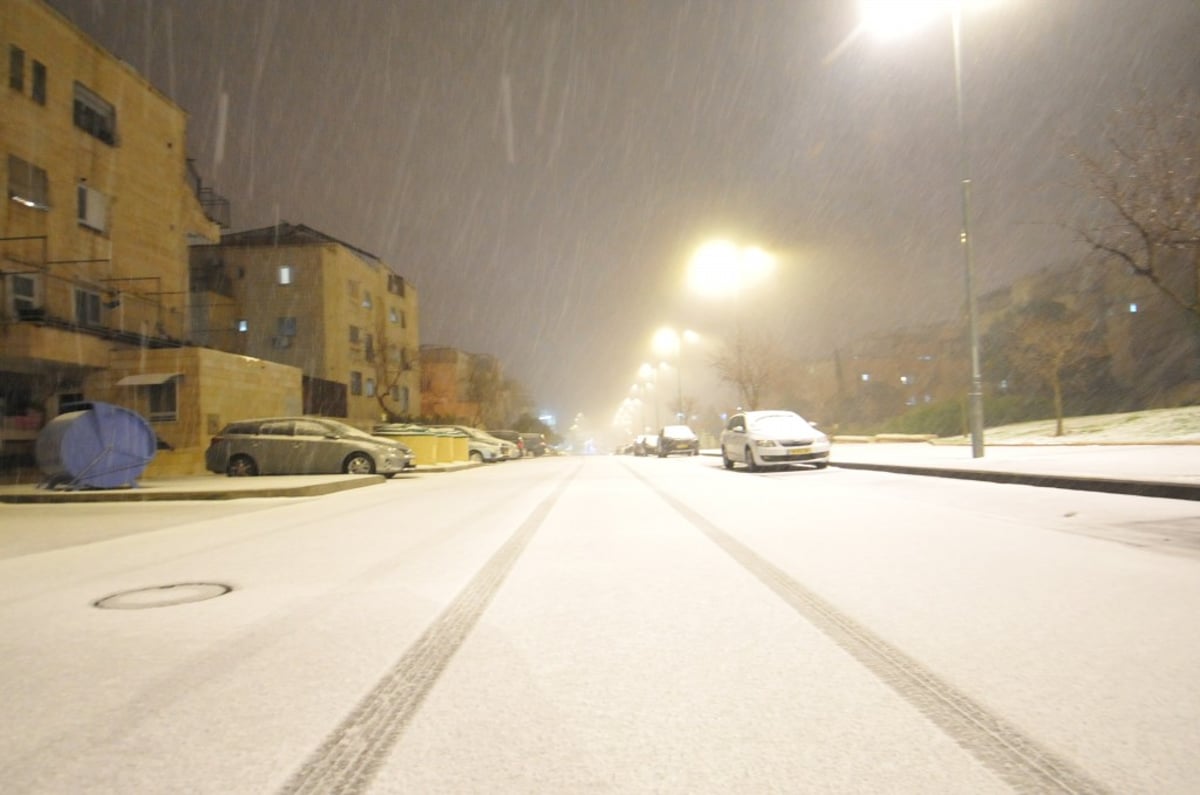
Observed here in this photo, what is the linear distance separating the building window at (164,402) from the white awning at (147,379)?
0.39 metres

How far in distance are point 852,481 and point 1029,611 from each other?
11.3 meters

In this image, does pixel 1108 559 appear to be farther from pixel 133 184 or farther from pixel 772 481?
pixel 133 184

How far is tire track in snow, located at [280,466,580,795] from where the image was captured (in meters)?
2.56

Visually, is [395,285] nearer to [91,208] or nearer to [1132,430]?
[91,208]

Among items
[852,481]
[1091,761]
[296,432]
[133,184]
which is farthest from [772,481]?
[133,184]

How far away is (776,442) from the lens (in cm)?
2031

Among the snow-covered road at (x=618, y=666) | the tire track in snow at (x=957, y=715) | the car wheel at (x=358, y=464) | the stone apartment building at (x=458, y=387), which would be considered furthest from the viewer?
the stone apartment building at (x=458, y=387)

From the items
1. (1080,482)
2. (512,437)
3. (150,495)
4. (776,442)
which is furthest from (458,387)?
(1080,482)

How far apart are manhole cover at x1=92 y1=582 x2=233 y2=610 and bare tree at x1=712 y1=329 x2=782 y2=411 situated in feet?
146

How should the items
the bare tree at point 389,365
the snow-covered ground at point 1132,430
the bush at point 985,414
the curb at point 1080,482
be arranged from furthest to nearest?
the bare tree at point 389,365 → the bush at point 985,414 → the snow-covered ground at point 1132,430 → the curb at point 1080,482

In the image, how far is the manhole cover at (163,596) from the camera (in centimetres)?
540

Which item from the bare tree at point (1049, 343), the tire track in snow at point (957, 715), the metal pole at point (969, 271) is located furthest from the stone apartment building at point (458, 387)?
the tire track in snow at point (957, 715)

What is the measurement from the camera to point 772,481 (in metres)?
16.8

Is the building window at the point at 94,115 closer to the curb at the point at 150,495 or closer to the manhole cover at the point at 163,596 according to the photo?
the curb at the point at 150,495
